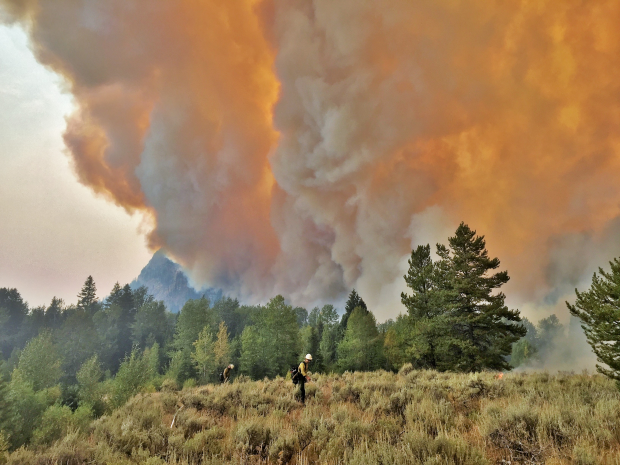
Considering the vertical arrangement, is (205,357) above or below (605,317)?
below

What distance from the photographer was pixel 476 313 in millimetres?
22188

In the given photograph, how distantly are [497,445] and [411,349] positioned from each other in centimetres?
2207

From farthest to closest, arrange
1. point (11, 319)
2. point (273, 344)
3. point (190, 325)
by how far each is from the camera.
Answer: point (11, 319) < point (190, 325) < point (273, 344)

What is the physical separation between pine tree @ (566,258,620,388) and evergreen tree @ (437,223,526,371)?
435 inches

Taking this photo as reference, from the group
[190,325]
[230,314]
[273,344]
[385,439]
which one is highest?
[230,314]

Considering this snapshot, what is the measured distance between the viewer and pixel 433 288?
25641 mm

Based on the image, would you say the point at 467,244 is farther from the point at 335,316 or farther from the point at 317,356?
the point at 335,316

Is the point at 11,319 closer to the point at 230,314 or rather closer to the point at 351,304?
the point at 230,314

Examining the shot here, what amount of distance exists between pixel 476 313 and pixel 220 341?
3597 cm

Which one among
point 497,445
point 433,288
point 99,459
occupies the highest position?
point 433,288

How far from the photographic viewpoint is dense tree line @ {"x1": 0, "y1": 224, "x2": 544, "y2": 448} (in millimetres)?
18312

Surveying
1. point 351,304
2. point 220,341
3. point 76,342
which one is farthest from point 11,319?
point 351,304

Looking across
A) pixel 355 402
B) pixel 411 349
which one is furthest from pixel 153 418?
pixel 411 349

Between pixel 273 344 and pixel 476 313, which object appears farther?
pixel 273 344
